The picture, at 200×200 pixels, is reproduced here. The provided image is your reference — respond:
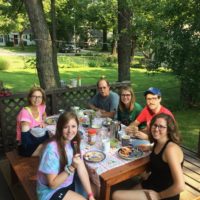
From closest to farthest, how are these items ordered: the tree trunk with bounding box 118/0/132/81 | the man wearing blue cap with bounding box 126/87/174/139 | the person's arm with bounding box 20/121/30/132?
the man wearing blue cap with bounding box 126/87/174/139 → the person's arm with bounding box 20/121/30/132 → the tree trunk with bounding box 118/0/132/81

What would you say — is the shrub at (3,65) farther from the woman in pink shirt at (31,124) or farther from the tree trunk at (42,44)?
the woman in pink shirt at (31,124)

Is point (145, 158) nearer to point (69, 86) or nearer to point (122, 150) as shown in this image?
point (122, 150)

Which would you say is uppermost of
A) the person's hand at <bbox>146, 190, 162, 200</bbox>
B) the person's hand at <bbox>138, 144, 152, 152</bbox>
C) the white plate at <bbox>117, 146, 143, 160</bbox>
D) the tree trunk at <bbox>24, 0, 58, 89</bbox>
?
the tree trunk at <bbox>24, 0, 58, 89</bbox>

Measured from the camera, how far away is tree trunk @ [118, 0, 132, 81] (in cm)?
741

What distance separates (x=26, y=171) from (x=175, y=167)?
76.5 inches

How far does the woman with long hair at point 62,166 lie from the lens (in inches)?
→ 93.3

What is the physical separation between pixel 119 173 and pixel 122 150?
0.41m

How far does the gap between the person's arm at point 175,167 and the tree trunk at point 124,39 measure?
5.33 m

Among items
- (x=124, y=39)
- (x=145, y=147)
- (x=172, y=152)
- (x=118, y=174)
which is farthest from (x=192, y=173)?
(x=124, y=39)

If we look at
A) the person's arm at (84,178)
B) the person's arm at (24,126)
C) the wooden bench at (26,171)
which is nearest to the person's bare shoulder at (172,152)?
the person's arm at (84,178)

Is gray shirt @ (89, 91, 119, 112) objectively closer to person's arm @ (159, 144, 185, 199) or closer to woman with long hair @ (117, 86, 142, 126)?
woman with long hair @ (117, 86, 142, 126)

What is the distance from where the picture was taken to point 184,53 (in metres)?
6.55

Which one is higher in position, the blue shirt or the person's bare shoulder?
the person's bare shoulder

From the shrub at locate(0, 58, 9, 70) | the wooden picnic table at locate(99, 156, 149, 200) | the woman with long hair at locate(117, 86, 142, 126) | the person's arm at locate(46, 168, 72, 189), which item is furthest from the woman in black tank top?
the shrub at locate(0, 58, 9, 70)
